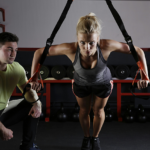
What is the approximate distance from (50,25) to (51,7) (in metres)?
0.38

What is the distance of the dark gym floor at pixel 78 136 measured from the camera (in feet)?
6.62

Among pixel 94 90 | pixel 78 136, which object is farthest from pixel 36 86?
pixel 78 136

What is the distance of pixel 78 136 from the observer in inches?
92.8

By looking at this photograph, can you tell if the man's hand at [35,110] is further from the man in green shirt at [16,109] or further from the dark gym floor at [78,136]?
the dark gym floor at [78,136]

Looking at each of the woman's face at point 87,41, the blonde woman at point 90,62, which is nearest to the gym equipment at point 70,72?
the blonde woman at point 90,62

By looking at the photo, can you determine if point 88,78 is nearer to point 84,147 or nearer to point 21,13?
point 84,147

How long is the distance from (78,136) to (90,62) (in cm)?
129

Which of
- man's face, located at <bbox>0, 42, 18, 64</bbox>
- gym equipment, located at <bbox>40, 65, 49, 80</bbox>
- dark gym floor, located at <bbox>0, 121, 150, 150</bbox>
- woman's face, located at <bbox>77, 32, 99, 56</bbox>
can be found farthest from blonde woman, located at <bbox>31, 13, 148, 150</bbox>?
gym equipment, located at <bbox>40, 65, 49, 80</bbox>

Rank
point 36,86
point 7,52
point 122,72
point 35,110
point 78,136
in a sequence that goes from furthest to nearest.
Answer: point 122,72 < point 78,136 < point 35,110 < point 7,52 < point 36,86

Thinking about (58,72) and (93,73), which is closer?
(93,73)

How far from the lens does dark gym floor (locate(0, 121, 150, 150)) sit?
2.02m

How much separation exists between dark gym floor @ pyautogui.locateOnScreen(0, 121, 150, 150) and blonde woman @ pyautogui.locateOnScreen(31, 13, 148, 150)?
1.24 feet

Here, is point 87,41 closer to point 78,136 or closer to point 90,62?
point 90,62

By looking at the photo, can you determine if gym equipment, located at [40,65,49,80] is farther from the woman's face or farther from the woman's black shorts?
the woman's face
